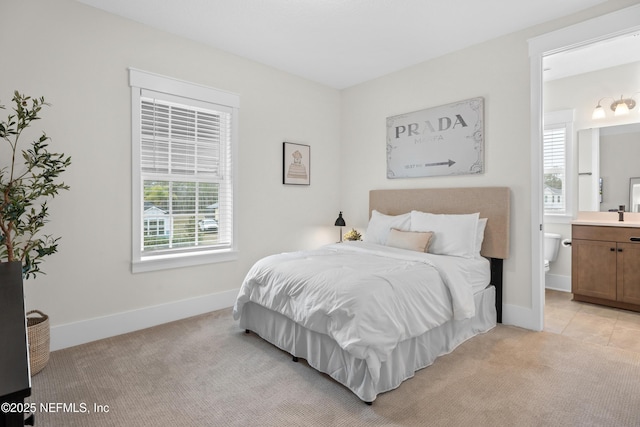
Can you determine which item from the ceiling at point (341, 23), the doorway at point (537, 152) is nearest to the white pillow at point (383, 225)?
the doorway at point (537, 152)

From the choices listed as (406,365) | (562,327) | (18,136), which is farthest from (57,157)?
(562,327)

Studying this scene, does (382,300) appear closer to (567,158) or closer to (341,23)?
(341,23)

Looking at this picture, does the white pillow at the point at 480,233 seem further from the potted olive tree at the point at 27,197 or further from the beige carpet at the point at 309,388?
the potted olive tree at the point at 27,197

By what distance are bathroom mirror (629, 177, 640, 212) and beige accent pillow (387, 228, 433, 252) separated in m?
2.48

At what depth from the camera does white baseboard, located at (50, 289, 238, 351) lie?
109 inches

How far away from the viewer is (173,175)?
3.40 meters

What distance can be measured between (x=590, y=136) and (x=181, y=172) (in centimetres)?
464

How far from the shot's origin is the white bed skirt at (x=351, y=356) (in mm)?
2070

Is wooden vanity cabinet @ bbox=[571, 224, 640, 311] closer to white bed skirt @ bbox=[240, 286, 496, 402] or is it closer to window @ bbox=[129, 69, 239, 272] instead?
white bed skirt @ bbox=[240, 286, 496, 402]

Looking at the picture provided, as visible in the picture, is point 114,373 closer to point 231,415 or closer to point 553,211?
point 231,415

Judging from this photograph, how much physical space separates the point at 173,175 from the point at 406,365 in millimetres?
2645

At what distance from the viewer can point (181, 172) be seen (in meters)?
3.47

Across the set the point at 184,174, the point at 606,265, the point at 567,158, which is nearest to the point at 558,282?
the point at 606,265

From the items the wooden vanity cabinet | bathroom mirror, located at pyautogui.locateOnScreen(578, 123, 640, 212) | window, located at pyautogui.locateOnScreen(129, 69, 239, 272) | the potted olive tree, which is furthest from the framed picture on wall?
bathroom mirror, located at pyautogui.locateOnScreen(578, 123, 640, 212)
